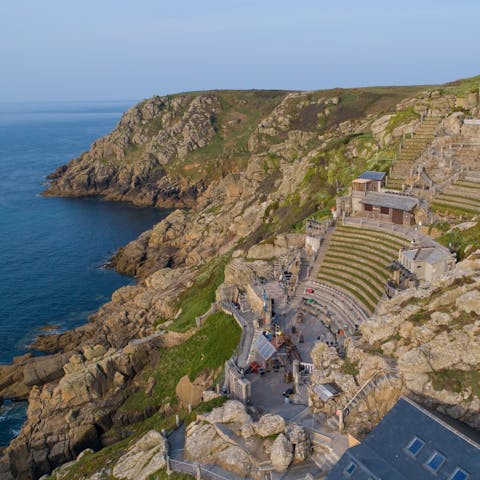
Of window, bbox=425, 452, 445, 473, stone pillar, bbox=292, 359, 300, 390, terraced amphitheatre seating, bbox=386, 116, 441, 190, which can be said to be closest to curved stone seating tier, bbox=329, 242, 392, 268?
terraced amphitheatre seating, bbox=386, 116, 441, 190

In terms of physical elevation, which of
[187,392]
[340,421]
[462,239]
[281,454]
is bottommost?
[187,392]

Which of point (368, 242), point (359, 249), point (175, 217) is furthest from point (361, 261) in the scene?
point (175, 217)

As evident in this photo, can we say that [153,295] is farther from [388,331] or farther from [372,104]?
[372,104]

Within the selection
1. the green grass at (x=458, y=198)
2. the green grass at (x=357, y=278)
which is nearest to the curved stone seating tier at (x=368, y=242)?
the green grass at (x=357, y=278)

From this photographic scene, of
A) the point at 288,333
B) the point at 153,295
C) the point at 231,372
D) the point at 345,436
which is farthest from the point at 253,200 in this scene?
the point at 345,436

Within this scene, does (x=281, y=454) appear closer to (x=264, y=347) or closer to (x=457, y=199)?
(x=264, y=347)

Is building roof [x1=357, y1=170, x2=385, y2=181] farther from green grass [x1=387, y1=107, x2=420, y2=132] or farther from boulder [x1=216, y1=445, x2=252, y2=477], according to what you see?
boulder [x1=216, y1=445, x2=252, y2=477]
